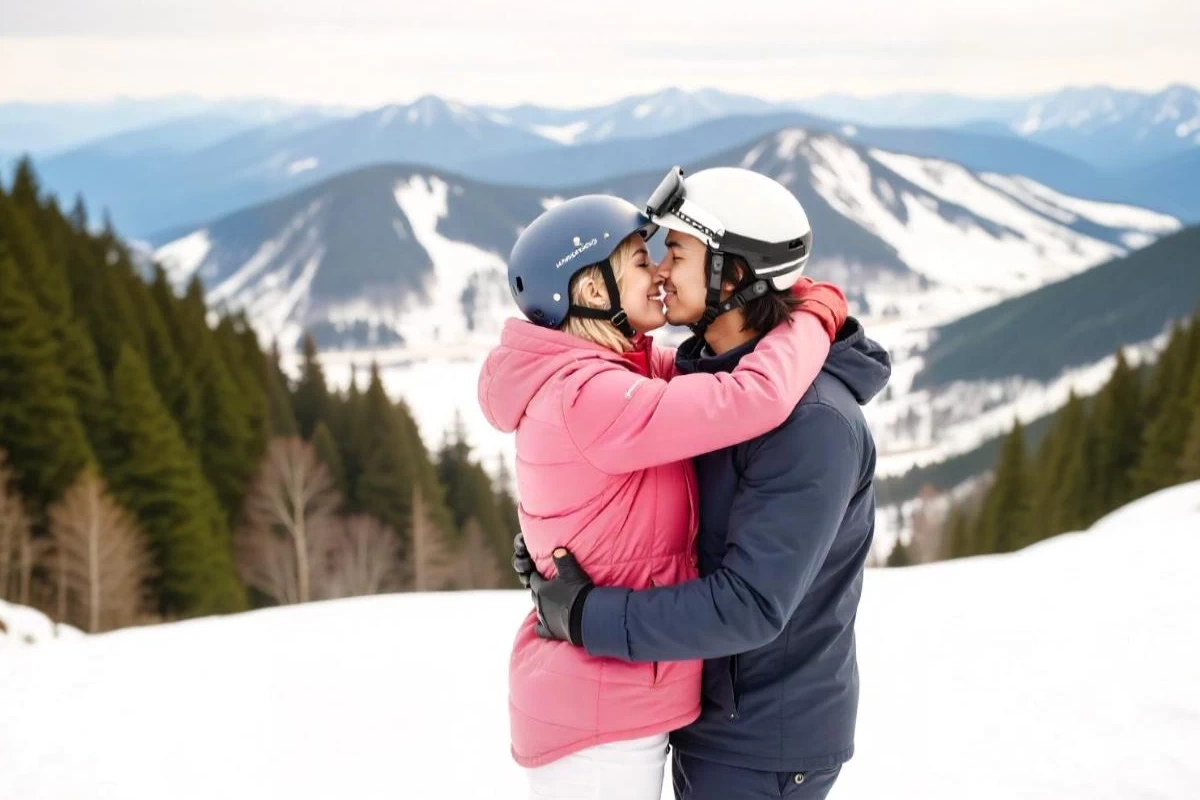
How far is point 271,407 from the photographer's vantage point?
43156 millimetres

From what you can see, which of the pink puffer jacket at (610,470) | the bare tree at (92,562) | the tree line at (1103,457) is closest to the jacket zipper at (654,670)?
the pink puffer jacket at (610,470)

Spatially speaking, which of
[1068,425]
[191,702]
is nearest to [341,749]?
[191,702]

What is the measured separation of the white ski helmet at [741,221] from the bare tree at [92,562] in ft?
84.1

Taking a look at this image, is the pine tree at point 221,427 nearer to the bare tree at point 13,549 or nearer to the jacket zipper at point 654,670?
the bare tree at point 13,549

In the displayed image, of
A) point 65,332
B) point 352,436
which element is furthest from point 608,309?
point 352,436

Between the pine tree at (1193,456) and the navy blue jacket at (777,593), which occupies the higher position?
the navy blue jacket at (777,593)

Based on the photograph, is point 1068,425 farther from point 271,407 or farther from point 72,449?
point 72,449

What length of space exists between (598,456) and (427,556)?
36040 millimetres

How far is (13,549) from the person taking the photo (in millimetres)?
26016

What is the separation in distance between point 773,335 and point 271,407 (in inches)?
1692

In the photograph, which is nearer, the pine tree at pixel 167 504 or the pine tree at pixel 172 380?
the pine tree at pixel 167 504

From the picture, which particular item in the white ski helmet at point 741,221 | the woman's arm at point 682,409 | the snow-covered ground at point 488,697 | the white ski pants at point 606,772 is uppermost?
the white ski helmet at point 741,221

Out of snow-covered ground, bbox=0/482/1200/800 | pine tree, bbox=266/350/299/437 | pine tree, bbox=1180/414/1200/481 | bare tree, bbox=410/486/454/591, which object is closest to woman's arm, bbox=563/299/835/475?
snow-covered ground, bbox=0/482/1200/800

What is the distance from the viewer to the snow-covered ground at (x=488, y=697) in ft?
20.5
